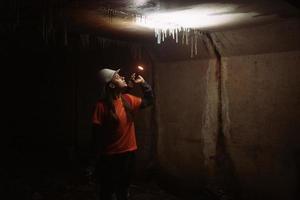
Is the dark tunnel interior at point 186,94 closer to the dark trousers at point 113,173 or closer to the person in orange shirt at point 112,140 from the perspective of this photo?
the person in orange shirt at point 112,140

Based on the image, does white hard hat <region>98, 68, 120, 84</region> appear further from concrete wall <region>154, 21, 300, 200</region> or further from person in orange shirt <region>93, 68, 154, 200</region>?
concrete wall <region>154, 21, 300, 200</region>

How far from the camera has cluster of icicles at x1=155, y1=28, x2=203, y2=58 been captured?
677cm

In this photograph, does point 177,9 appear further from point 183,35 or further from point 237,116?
point 237,116

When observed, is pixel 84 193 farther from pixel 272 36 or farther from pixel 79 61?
pixel 272 36

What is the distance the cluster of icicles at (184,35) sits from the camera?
22.2 feet

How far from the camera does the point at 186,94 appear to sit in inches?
317

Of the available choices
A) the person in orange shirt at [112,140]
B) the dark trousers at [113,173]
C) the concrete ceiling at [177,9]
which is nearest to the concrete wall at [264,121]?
the concrete ceiling at [177,9]

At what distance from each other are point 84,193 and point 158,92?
113 inches

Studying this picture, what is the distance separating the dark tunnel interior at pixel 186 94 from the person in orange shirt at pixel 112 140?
44.9 inches

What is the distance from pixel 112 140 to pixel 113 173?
21.6 inches

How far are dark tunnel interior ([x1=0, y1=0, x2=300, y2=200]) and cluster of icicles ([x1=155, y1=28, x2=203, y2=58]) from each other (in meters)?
0.04

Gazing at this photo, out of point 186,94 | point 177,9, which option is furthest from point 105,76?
point 186,94

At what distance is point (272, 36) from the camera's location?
6.07 m

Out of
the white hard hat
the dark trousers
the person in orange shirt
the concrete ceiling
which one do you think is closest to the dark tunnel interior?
the concrete ceiling
